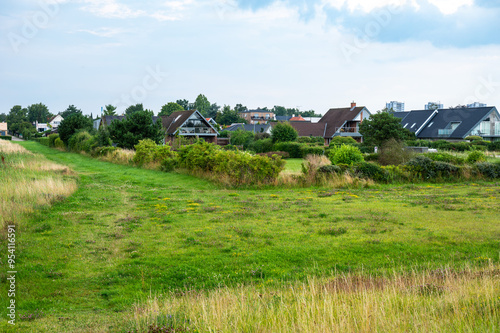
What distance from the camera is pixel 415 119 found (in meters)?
67.9

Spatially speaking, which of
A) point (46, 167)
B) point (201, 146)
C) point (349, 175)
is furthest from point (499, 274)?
point (46, 167)

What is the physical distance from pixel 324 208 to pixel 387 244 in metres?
5.08

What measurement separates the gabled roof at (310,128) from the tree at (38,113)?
12525 cm

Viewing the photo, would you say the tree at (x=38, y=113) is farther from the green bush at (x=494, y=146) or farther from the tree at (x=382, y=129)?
the green bush at (x=494, y=146)

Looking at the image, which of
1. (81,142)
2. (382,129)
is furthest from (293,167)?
(81,142)

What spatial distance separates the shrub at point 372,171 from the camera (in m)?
22.6

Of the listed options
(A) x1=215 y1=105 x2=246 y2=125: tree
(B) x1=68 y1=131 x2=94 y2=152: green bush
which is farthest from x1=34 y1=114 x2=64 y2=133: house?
(B) x1=68 y1=131 x2=94 y2=152: green bush

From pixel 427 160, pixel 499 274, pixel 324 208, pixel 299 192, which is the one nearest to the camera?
pixel 499 274

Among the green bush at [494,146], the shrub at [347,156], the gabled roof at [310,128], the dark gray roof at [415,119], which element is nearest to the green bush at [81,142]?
the shrub at [347,156]

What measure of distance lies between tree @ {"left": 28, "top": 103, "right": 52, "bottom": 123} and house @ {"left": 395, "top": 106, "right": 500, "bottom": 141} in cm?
14544

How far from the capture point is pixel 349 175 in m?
22.1

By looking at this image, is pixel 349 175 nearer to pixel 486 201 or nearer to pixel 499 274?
pixel 486 201

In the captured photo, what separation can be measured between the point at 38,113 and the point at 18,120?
18.0 meters

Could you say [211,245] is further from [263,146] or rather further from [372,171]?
[263,146]
